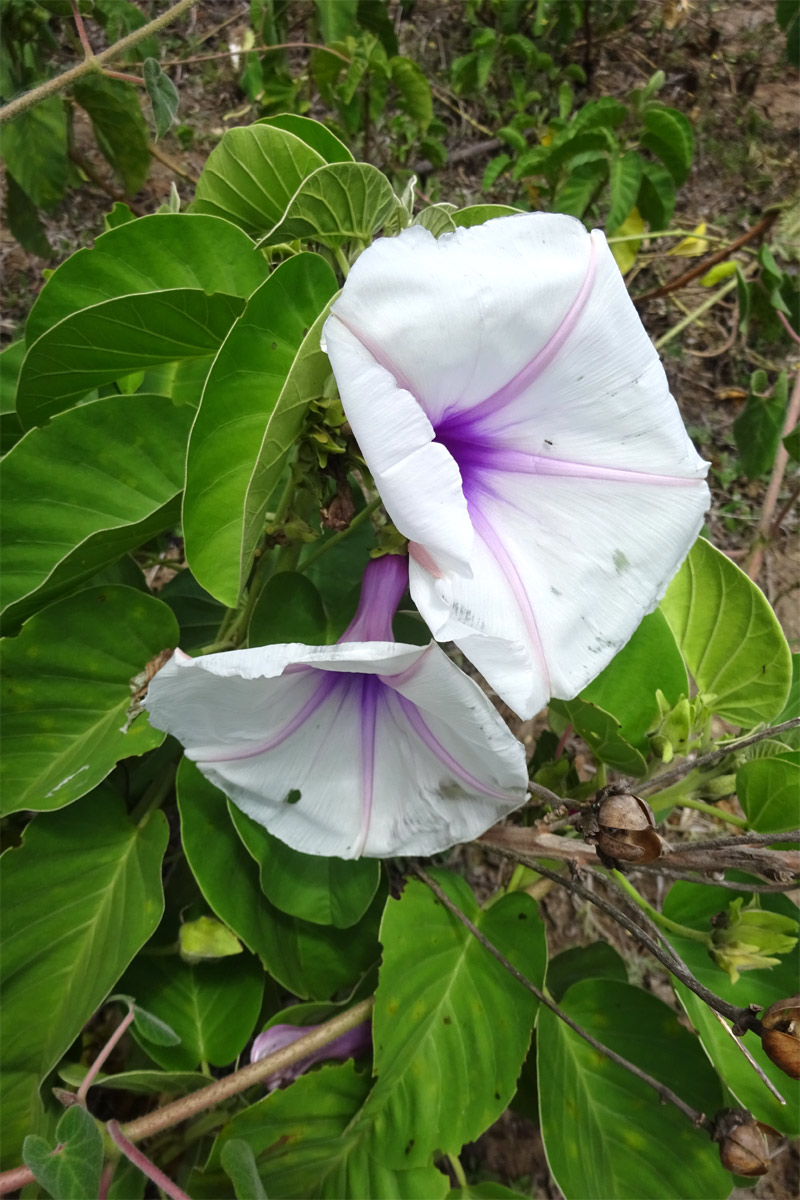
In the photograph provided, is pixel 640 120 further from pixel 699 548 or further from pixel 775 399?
pixel 699 548

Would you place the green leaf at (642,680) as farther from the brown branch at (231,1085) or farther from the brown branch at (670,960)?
the brown branch at (231,1085)

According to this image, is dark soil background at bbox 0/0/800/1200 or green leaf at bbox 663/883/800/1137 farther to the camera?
dark soil background at bbox 0/0/800/1200

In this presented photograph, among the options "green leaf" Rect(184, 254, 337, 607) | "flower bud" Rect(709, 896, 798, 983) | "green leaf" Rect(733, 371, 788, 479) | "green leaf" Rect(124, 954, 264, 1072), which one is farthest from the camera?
"green leaf" Rect(733, 371, 788, 479)

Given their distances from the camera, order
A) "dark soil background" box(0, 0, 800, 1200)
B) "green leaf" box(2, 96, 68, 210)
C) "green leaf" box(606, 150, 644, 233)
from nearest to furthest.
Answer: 1. "green leaf" box(2, 96, 68, 210)
2. "green leaf" box(606, 150, 644, 233)
3. "dark soil background" box(0, 0, 800, 1200)

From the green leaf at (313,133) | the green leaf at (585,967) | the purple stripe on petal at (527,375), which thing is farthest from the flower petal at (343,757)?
the green leaf at (313,133)

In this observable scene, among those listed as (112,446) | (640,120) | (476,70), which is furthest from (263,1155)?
(476,70)

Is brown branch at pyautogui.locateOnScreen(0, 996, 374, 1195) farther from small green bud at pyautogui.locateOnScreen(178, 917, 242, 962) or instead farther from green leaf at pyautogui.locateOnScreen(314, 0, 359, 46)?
green leaf at pyautogui.locateOnScreen(314, 0, 359, 46)

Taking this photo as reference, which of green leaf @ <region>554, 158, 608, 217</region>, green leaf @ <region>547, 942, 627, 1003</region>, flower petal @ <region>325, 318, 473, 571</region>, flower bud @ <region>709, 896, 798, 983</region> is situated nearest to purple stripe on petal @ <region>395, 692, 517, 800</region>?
flower petal @ <region>325, 318, 473, 571</region>
